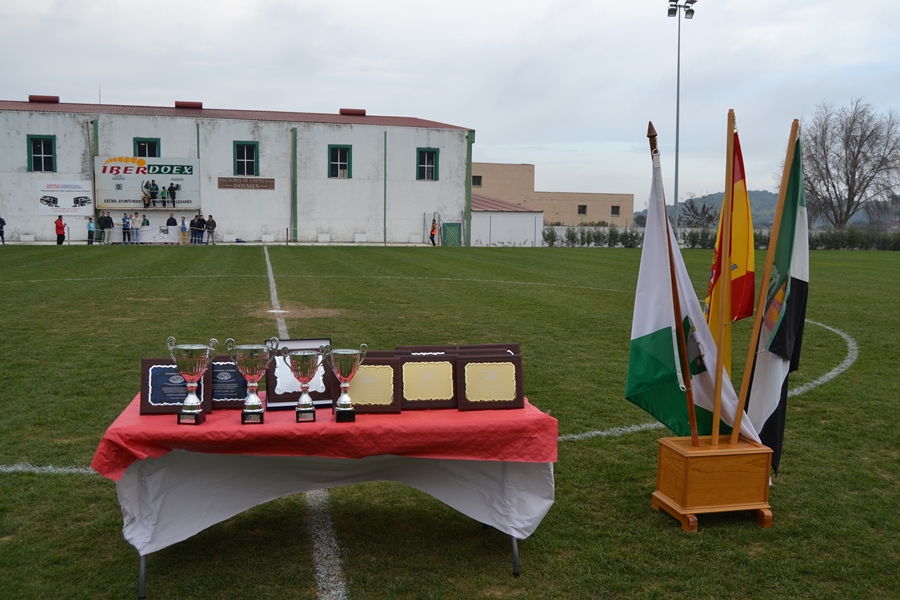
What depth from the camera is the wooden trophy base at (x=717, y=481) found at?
13.9 ft

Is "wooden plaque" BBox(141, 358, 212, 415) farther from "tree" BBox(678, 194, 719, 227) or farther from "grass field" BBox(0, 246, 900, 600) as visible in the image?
"tree" BBox(678, 194, 719, 227)

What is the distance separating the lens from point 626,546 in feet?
13.3

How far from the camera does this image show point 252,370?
373 centimetres

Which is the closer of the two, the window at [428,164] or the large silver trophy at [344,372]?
the large silver trophy at [344,372]

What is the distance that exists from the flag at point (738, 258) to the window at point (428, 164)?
36.3 meters

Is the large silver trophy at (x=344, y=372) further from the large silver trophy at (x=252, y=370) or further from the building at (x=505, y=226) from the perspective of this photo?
the building at (x=505, y=226)

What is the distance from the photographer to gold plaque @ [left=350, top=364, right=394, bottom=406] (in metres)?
3.84

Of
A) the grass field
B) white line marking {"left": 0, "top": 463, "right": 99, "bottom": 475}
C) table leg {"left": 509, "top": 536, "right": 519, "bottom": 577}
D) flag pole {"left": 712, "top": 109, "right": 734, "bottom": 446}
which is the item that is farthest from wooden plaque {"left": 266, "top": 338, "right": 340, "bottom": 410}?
flag pole {"left": 712, "top": 109, "right": 734, "bottom": 446}

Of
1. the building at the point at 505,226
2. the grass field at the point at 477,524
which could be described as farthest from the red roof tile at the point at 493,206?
the grass field at the point at 477,524

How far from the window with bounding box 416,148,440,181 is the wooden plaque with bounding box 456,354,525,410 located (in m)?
36.8

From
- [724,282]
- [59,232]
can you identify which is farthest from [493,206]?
[724,282]

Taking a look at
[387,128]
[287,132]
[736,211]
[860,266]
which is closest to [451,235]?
[387,128]

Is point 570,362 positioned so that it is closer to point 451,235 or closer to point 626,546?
point 626,546

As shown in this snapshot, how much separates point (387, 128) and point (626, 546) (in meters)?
37.0
